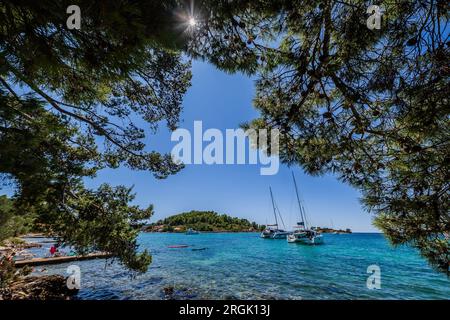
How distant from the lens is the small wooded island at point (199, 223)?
301 ft

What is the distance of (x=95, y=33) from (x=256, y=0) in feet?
6.87

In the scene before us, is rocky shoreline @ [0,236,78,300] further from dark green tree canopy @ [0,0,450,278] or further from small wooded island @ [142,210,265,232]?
small wooded island @ [142,210,265,232]

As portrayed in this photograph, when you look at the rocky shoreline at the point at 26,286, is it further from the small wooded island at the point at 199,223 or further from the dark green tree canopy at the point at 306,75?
the small wooded island at the point at 199,223

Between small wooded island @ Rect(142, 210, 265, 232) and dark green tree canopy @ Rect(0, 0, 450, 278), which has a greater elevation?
dark green tree canopy @ Rect(0, 0, 450, 278)

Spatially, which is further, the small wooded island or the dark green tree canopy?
the small wooded island

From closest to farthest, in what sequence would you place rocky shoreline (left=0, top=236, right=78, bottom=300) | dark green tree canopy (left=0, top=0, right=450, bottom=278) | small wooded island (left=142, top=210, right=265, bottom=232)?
dark green tree canopy (left=0, top=0, right=450, bottom=278) → rocky shoreline (left=0, top=236, right=78, bottom=300) → small wooded island (left=142, top=210, right=265, bottom=232)

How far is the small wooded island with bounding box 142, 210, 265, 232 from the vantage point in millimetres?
91681

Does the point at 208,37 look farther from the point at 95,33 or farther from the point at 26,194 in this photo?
the point at 26,194

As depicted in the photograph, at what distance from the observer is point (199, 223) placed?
3615 inches

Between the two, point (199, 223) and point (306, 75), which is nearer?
point (306, 75)

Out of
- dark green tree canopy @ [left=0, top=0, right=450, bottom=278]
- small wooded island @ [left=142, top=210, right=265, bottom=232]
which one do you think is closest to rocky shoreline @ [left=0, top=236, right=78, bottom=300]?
dark green tree canopy @ [left=0, top=0, right=450, bottom=278]

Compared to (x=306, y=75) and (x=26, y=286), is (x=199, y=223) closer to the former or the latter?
(x=26, y=286)

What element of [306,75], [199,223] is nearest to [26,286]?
[306,75]
